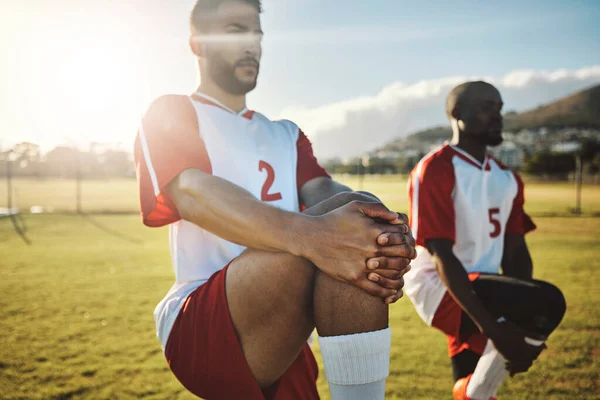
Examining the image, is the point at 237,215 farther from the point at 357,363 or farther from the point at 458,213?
the point at 458,213

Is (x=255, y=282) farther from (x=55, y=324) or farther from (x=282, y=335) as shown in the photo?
(x=55, y=324)

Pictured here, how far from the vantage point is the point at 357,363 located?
1283 millimetres

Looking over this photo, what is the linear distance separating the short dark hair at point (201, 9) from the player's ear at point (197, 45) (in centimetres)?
3

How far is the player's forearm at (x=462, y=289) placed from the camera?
2.46 metres

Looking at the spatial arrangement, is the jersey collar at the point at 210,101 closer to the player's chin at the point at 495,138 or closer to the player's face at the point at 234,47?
the player's face at the point at 234,47

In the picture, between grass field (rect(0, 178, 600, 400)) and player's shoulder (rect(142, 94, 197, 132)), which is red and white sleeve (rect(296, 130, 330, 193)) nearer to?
player's shoulder (rect(142, 94, 197, 132))

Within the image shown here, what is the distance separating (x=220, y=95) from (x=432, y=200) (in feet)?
4.91

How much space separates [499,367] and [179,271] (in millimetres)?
1776

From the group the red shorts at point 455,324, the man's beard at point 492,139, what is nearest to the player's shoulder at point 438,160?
the man's beard at point 492,139

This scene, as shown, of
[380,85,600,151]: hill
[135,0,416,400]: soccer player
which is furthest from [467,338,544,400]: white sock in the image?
[380,85,600,151]: hill

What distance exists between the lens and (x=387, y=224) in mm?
1316

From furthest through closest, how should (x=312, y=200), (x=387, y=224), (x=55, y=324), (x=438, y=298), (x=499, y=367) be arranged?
1. (x=55, y=324)
2. (x=438, y=298)
3. (x=499, y=367)
4. (x=312, y=200)
5. (x=387, y=224)

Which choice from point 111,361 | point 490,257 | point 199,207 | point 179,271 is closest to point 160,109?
point 199,207

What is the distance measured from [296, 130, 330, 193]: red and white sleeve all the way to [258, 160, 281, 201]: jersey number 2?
0.17 m
